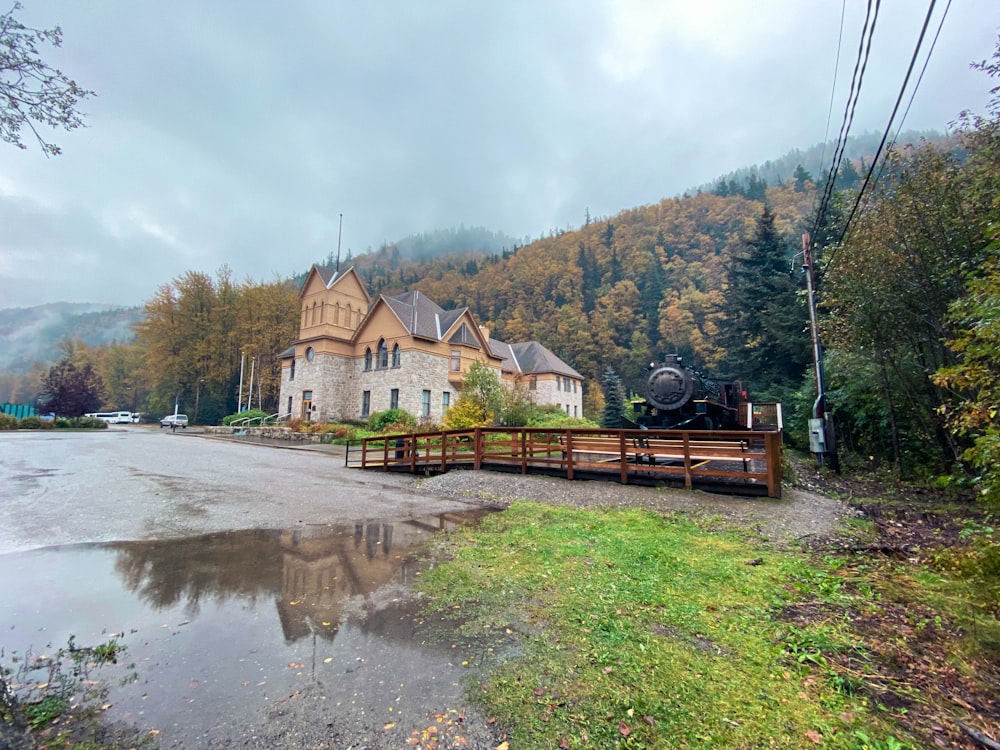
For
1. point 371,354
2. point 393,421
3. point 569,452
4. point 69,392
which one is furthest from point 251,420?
point 569,452

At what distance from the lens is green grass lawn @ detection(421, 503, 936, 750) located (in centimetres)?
231

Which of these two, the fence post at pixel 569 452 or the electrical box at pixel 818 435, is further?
the electrical box at pixel 818 435

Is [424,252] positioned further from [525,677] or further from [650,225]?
[525,677]

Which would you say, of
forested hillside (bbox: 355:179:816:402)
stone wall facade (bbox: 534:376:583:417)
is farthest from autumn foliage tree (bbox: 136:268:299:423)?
forested hillside (bbox: 355:179:816:402)

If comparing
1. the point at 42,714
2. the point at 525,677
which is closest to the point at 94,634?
the point at 42,714

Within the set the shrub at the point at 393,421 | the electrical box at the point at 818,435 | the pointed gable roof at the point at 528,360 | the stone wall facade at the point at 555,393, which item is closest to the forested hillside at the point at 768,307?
the electrical box at the point at 818,435

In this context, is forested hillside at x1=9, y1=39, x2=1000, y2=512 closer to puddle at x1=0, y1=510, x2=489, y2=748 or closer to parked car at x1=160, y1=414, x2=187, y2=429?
parked car at x1=160, y1=414, x2=187, y2=429

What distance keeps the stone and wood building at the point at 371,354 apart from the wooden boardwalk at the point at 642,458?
14246 millimetres

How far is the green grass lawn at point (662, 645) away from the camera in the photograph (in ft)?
7.57

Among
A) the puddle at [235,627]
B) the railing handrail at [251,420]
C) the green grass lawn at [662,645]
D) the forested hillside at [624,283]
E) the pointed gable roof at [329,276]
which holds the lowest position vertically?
the puddle at [235,627]

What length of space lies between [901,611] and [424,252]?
17483cm

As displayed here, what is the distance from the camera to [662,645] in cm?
313

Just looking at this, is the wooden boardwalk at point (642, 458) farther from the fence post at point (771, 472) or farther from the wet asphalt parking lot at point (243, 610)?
Answer: the wet asphalt parking lot at point (243, 610)

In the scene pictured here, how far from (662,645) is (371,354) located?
29.2 m
